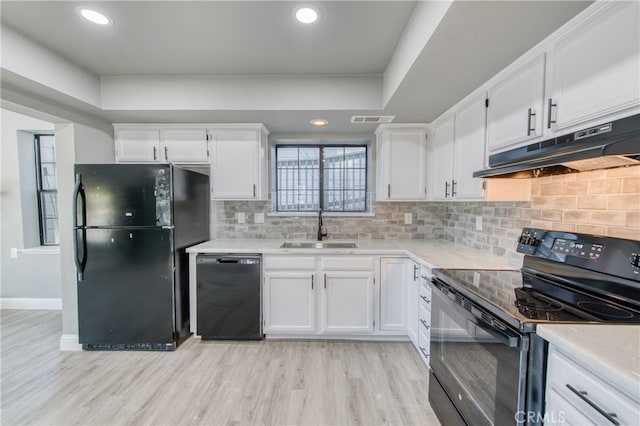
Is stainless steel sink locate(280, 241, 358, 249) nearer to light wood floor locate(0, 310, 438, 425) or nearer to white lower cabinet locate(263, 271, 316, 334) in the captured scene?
white lower cabinet locate(263, 271, 316, 334)

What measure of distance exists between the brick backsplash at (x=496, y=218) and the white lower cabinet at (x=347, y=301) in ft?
2.37

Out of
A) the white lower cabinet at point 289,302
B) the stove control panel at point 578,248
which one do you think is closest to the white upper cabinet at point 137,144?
the white lower cabinet at point 289,302

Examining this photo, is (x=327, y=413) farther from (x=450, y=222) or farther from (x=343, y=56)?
(x=343, y=56)

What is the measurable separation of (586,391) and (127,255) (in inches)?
117

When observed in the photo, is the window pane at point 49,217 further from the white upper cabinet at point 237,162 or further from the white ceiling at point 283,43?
the white upper cabinet at point 237,162

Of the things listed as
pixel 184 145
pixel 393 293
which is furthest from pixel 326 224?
pixel 184 145

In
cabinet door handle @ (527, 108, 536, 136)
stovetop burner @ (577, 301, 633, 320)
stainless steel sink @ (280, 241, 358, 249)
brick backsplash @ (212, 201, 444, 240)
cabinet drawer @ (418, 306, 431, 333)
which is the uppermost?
cabinet door handle @ (527, 108, 536, 136)

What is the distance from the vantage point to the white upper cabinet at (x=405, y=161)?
2.71m

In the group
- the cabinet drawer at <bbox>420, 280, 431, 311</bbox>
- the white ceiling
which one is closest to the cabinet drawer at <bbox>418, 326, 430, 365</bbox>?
the cabinet drawer at <bbox>420, 280, 431, 311</bbox>

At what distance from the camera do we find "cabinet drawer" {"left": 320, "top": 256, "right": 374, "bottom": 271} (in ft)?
7.93

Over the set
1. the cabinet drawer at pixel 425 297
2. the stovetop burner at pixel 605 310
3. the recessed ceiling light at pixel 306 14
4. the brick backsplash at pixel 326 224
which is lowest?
the cabinet drawer at pixel 425 297

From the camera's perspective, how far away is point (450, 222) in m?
2.88

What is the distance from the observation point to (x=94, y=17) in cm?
155

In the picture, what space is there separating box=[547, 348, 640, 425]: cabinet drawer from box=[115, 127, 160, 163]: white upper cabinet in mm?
3349
